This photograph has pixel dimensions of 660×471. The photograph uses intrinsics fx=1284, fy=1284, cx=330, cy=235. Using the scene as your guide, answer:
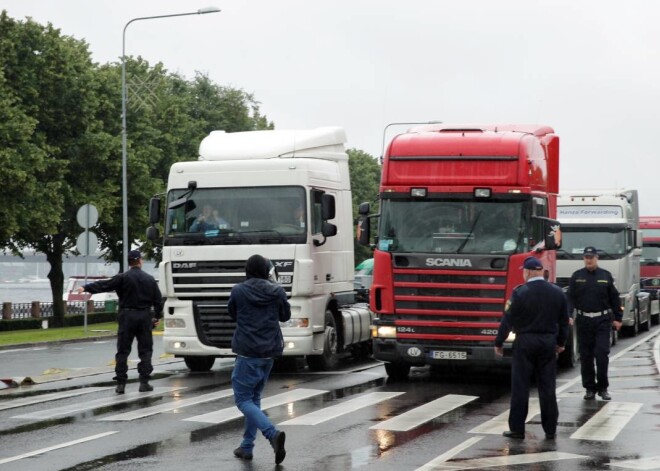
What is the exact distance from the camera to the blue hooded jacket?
11039 mm

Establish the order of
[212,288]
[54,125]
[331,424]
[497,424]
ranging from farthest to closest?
[54,125]
[212,288]
[497,424]
[331,424]

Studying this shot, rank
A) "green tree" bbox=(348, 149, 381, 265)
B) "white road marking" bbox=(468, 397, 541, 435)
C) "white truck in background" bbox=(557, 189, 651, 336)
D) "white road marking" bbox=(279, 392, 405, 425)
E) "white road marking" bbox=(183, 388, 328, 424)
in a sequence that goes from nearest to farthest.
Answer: "white road marking" bbox=(468, 397, 541, 435) < "white road marking" bbox=(279, 392, 405, 425) < "white road marking" bbox=(183, 388, 328, 424) < "white truck in background" bbox=(557, 189, 651, 336) < "green tree" bbox=(348, 149, 381, 265)

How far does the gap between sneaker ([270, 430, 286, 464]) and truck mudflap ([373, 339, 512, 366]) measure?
7.08m

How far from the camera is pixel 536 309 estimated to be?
12.4m

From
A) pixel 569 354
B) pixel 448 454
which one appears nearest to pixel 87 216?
pixel 569 354

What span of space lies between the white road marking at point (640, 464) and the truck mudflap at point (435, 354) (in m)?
6.36

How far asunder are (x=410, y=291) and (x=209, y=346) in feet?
10.9

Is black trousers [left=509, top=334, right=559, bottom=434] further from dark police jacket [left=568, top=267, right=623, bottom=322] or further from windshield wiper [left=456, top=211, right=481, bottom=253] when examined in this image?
windshield wiper [left=456, top=211, right=481, bottom=253]

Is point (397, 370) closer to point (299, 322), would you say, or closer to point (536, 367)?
point (299, 322)

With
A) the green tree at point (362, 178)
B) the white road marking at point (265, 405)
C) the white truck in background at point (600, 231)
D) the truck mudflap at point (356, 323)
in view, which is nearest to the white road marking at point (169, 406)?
the white road marking at point (265, 405)

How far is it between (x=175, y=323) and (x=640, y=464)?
32.8 ft

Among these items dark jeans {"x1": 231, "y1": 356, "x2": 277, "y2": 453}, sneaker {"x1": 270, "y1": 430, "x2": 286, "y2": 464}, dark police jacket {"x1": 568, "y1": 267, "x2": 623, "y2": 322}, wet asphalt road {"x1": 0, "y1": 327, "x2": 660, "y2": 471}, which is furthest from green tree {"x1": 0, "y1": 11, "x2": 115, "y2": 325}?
sneaker {"x1": 270, "y1": 430, "x2": 286, "y2": 464}

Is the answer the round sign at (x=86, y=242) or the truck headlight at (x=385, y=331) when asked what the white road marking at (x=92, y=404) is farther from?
the round sign at (x=86, y=242)

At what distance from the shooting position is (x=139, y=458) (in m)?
10.7
